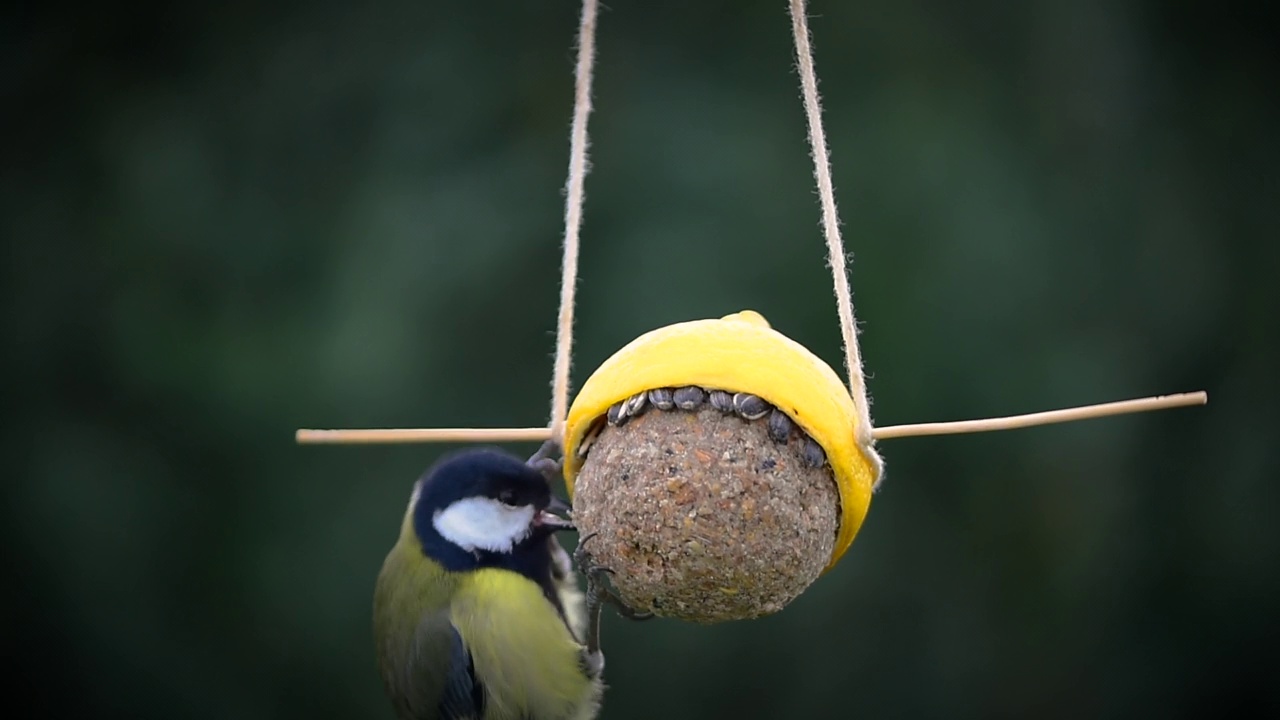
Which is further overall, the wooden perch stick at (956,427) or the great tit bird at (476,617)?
the great tit bird at (476,617)

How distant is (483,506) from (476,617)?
0.62ft

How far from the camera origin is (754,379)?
1637mm

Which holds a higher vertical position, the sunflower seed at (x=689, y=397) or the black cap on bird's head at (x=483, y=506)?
the sunflower seed at (x=689, y=397)

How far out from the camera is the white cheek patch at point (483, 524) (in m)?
2.11

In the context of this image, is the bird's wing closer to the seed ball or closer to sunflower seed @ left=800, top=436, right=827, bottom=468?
the seed ball

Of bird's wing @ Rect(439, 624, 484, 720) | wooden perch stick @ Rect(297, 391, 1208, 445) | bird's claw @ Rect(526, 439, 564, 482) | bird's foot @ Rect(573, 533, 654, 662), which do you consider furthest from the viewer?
bird's wing @ Rect(439, 624, 484, 720)

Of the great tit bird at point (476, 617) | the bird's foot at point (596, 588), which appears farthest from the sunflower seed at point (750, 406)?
the great tit bird at point (476, 617)

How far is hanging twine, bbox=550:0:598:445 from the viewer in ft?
6.13

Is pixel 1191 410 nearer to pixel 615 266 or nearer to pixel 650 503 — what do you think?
pixel 615 266

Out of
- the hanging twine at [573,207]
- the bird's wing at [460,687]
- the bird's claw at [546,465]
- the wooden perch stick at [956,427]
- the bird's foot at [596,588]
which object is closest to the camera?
the wooden perch stick at [956,427]

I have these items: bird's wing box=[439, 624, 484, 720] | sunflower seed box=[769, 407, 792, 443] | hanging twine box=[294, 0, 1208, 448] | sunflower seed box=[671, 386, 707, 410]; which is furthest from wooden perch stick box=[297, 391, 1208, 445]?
bird's wing box=[439, 624, 484, 720]

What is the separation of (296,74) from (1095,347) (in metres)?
2.33

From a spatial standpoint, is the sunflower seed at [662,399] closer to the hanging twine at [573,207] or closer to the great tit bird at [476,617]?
the hanging twine at [573,207]

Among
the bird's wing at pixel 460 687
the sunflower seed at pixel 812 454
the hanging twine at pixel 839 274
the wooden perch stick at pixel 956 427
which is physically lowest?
the bird's wing at pixel 460 687
